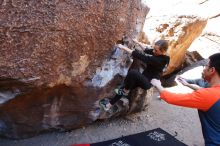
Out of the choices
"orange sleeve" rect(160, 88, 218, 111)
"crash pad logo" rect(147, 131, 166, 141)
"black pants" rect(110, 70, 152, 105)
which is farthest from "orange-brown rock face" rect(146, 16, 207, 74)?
"orange sleeve" rect(160, 88, 218, 111)

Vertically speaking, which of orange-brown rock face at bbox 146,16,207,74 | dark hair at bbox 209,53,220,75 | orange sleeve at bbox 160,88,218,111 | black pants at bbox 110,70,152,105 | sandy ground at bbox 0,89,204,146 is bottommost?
sandy ground at bbox 0,89,204,146

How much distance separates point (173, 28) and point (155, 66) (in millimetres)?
1342

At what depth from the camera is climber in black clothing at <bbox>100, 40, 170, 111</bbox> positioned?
3.42m

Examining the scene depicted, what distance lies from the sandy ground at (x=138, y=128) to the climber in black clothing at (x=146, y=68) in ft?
1.23

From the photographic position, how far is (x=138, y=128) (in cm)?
413

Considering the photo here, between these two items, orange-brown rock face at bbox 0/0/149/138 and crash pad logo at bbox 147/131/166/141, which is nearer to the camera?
orange-brown rock face at bbox 0/0/149/138

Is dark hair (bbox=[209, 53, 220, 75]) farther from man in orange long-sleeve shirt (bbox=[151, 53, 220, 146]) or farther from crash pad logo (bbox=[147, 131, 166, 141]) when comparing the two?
crash pad logo (bbox=[147, 131, 166, 141])

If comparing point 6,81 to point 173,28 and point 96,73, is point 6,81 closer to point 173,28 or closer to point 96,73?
point 96,73

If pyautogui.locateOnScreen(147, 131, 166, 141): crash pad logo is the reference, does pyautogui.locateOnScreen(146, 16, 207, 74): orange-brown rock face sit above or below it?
above

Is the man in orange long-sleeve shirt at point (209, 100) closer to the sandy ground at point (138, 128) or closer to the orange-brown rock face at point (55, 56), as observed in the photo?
the orange-brown rock face at point (55, 56)

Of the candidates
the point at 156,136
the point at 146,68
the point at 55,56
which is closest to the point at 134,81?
the point at 146,68

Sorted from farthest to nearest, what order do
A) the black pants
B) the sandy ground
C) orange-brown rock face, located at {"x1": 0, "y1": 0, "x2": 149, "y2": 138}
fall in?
1. the sandy ground
2. the black pants
3. orange-brown rock face, located at {"x1": 0, "y1": 0, "x2": 149, "y2": 138}

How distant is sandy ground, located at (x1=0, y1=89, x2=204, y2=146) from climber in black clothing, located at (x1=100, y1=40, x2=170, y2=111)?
37 centimetres

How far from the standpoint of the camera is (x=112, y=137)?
3.86 metres
